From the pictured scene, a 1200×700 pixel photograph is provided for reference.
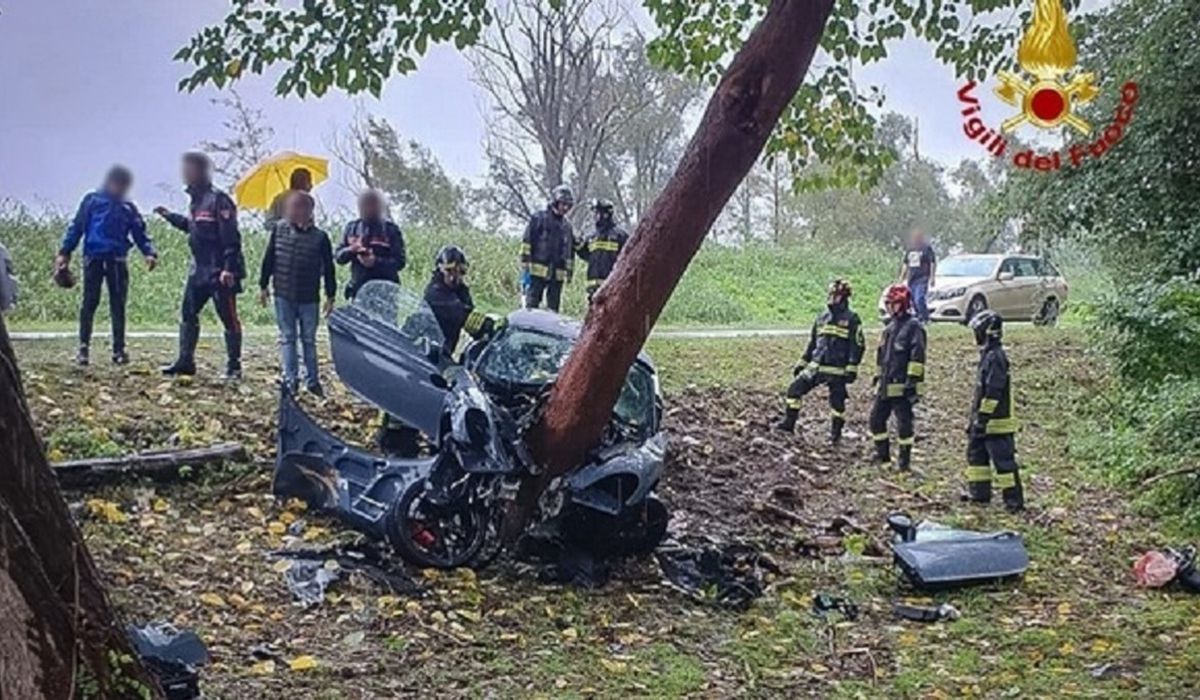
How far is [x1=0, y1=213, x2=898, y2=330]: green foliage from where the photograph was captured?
15.3 m

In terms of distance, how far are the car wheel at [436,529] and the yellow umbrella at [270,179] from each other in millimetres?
4268

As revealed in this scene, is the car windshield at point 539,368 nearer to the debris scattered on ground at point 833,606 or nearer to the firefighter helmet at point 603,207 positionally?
the debris scattered on ground at point 833,606

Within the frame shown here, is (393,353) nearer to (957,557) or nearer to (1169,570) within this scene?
(957,557)

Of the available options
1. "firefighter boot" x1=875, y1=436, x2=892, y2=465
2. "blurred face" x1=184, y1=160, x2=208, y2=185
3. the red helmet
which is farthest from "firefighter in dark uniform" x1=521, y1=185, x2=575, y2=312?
"firefighter boot" x1=875, y1=436, x2=892, y2=465

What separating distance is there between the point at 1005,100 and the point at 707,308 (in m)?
16.4

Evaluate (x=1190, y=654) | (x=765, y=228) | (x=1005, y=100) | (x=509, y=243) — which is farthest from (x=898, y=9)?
(x=765, y=228)

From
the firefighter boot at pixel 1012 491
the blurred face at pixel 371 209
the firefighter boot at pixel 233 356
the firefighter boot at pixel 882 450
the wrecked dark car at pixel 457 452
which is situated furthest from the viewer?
the firefighter boot at pixel 882 450

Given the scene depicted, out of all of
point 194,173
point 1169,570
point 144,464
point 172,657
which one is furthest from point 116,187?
point 1169,570

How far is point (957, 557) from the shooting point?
6.95 metres

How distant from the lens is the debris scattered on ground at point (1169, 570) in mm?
6828

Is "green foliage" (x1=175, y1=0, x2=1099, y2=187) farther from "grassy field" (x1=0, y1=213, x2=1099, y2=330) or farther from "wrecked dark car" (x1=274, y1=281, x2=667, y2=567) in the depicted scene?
"grassy field" (x1=0, y1=213, x2=1099, y2=330)

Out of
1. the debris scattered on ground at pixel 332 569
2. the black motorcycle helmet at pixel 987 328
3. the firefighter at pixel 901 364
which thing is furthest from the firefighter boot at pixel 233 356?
the black motorcycle helmet at pixel 987 328

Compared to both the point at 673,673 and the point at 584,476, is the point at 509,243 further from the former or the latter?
the point at 673,673

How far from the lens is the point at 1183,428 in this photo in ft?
28.9
